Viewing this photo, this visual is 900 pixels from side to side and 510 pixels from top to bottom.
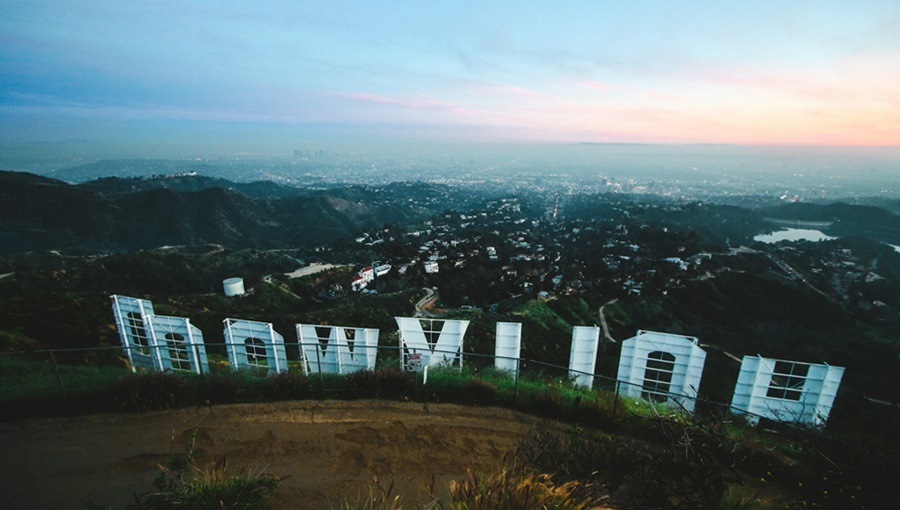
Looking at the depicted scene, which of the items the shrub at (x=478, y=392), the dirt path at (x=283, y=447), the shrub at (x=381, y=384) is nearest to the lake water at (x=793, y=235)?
the shrub at (x=478, y=392)

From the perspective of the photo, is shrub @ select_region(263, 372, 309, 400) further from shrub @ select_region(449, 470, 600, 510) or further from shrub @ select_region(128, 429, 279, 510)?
shrub @ select_region(449, 470, 600, 510)

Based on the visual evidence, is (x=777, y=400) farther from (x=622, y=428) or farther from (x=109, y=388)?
(x=109, y=388)

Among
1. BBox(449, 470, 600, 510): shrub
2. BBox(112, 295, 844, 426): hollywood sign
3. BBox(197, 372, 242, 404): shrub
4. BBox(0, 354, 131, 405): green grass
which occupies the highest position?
BBox(449, 470, 600, 510): shrub

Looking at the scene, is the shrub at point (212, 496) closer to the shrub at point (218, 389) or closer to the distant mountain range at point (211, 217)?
the shrub at point (218, 389)

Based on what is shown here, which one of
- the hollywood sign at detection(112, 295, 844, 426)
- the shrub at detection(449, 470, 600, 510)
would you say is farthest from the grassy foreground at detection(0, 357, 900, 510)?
the hollywood sign at detection(112, 295, 844, 426)

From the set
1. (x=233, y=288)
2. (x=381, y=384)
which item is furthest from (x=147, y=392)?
(x=233, y=288)

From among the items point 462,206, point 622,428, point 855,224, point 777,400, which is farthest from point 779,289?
point 462,206
